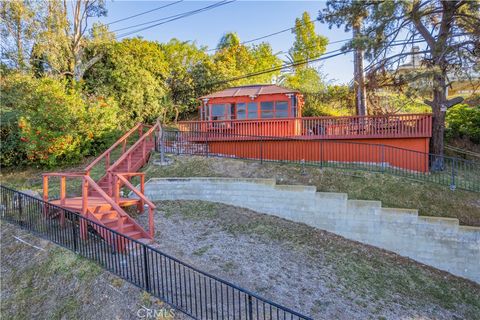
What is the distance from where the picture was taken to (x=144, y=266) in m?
5.84

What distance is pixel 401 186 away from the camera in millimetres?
10586

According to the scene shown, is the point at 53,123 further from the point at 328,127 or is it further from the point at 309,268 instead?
the point at 328,127

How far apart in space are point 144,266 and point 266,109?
449 inches

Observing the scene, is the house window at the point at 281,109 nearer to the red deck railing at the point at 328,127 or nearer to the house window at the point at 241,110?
the red deck railing at the point at 328,127

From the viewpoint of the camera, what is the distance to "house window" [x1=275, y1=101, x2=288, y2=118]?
1561cm

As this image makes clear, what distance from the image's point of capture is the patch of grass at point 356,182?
978 centimetres

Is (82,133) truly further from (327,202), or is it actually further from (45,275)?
(327,202)

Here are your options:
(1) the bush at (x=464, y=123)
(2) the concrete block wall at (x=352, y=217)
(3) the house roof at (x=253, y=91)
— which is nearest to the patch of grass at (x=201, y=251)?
(2) the concrete block wall at (x=352, y=217)

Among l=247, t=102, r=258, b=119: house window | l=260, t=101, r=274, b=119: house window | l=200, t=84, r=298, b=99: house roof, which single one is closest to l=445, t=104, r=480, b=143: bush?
l=200, t=84, r=298, b=99: house roof

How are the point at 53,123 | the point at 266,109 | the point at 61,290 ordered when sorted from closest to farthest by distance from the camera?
the point at 61,290, the point at 53,123, the point at 266,109

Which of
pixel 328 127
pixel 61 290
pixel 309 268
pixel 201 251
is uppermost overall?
pixel 328 127

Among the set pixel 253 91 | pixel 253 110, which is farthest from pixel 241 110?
pixel 253 91

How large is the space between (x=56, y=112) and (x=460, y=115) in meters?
19.9

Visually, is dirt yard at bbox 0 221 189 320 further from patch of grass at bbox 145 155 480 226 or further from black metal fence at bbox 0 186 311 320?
patch of grass at bbox 145 155 480 226
